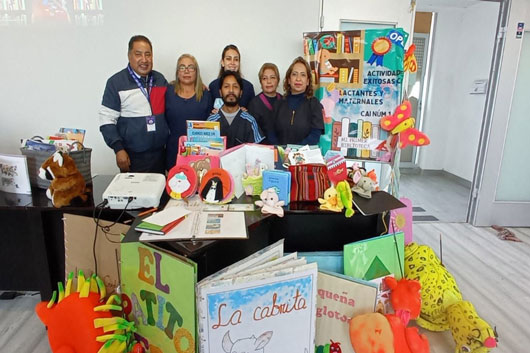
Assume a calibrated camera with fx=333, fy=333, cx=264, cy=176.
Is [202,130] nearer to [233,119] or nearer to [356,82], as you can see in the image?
[233,119]

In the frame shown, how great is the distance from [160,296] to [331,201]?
83 centimetres

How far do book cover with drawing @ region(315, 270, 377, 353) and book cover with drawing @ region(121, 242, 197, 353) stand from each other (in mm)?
581

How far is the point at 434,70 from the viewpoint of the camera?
16.4ft

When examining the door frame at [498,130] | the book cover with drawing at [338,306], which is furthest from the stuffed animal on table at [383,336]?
the door frame at [498,130]

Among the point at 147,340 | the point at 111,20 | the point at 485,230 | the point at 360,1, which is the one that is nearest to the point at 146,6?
the point at 111,20

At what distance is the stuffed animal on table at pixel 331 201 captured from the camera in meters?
1.52

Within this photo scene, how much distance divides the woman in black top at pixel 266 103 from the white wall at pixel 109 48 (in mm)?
526

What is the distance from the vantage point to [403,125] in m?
2.48

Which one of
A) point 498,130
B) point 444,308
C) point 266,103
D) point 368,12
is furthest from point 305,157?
point 498,130

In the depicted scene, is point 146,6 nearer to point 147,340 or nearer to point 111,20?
point 111,20

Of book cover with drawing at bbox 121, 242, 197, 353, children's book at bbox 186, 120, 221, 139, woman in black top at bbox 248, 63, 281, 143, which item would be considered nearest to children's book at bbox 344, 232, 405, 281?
book cover with drawing at bbox 121, 242, 197, 353

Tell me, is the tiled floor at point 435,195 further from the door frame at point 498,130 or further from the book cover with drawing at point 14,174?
the book cover with drawing at point 14,174

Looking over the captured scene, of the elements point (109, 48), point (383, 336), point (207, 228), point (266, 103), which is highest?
point (109, 48)

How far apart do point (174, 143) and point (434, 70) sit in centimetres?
427
